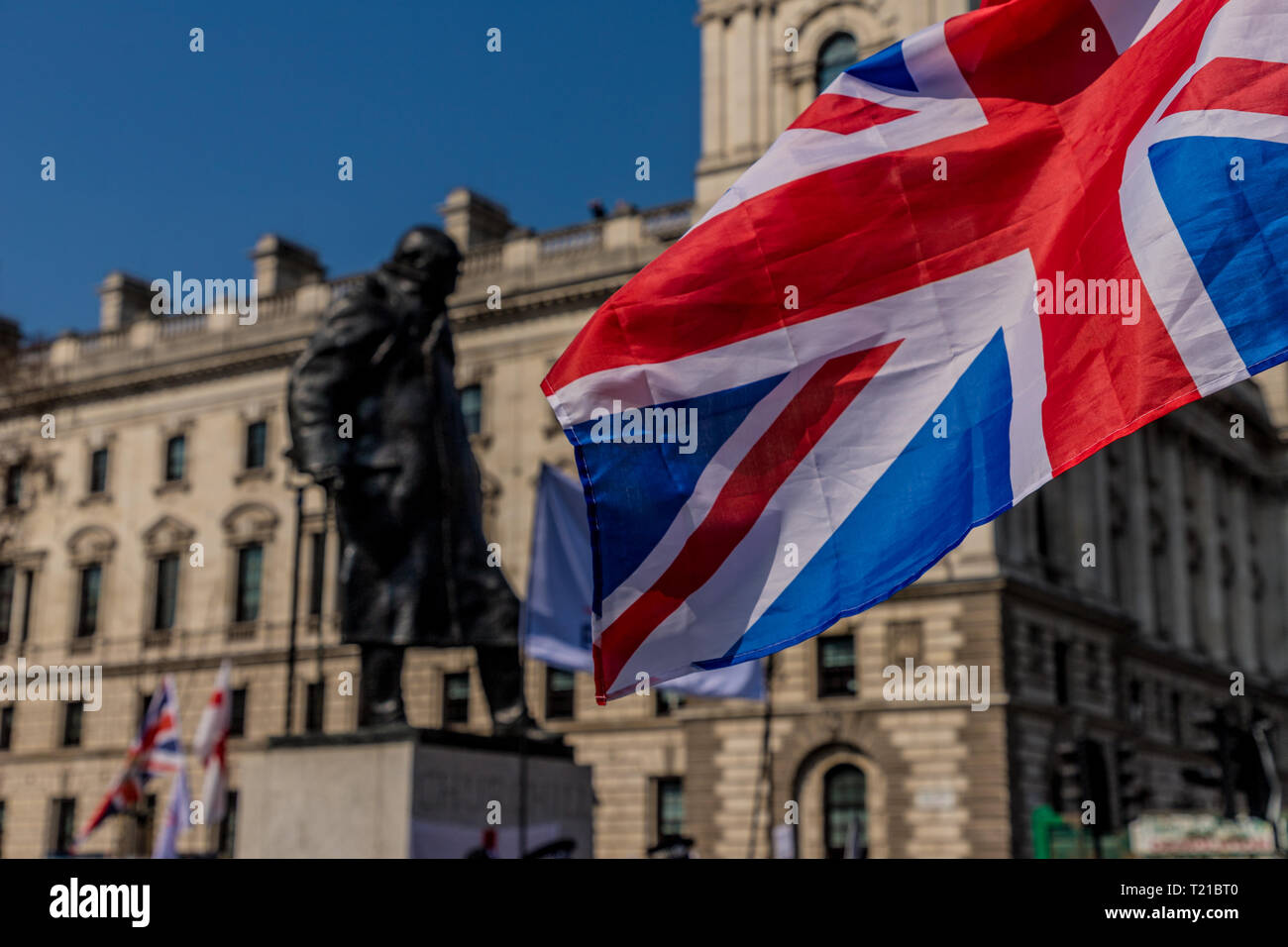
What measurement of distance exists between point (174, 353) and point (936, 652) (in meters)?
29.3

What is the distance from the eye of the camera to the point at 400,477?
41.0 ft

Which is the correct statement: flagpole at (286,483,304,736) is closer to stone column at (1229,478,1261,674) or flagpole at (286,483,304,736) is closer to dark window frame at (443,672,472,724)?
dark window frame at (443,672,472,724)

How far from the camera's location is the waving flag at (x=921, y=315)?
4656 millimetres

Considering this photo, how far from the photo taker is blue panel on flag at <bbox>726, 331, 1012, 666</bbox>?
4.66 m

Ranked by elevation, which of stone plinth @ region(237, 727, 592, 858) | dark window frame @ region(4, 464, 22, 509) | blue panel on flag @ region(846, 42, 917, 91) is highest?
dark window frame @ region(4, 464, 22, 509)

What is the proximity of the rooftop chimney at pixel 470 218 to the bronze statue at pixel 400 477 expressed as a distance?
39.6 m

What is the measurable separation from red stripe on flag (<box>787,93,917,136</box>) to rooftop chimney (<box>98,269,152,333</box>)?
5738 centimetres

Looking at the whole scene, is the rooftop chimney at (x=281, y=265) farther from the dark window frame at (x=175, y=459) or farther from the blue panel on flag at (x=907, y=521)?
the blue panel on flag at (x=907, y=521)

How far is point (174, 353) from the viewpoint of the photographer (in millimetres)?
56625

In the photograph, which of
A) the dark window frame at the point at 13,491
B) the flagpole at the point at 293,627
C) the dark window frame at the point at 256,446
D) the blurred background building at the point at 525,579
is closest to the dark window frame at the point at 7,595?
the blurred background building at the point at 525,579

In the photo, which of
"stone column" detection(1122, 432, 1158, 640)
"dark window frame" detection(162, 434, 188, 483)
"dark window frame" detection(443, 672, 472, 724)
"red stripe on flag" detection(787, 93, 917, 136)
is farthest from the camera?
"stone column" detection(1122, 432, 1158, 640)

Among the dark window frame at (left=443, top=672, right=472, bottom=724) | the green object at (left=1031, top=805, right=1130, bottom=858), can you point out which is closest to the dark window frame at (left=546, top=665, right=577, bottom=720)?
the dark window frame at (left=443, top=672, right=472, bottom=724)
